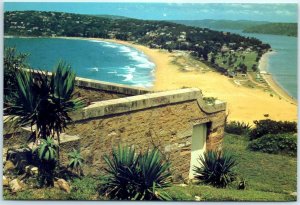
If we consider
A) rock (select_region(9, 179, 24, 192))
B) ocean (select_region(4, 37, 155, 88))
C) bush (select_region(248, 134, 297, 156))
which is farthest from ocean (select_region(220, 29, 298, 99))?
rock (select_region(9, 179, 24, 192))

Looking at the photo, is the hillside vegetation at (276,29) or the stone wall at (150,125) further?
the hillside vegetation at (276,29)

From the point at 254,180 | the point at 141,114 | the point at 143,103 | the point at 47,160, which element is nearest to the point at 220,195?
the point at 254,180

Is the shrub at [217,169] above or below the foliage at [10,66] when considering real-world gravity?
below

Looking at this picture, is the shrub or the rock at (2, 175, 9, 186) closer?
the rock at (2, 175, 9, 186)

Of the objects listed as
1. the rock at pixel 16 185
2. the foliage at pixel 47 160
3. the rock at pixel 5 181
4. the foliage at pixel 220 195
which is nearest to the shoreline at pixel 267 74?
the foliage at pixel 220 195

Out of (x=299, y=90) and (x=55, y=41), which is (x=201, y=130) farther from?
(x=55, y=41)

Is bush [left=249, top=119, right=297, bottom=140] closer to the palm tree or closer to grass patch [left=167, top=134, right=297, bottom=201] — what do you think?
grass patch [left=167, top=134, right=297, bottom=201]

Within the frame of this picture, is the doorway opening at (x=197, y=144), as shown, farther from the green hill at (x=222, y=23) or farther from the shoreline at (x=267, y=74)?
the green hill at (x=222, y=23)
